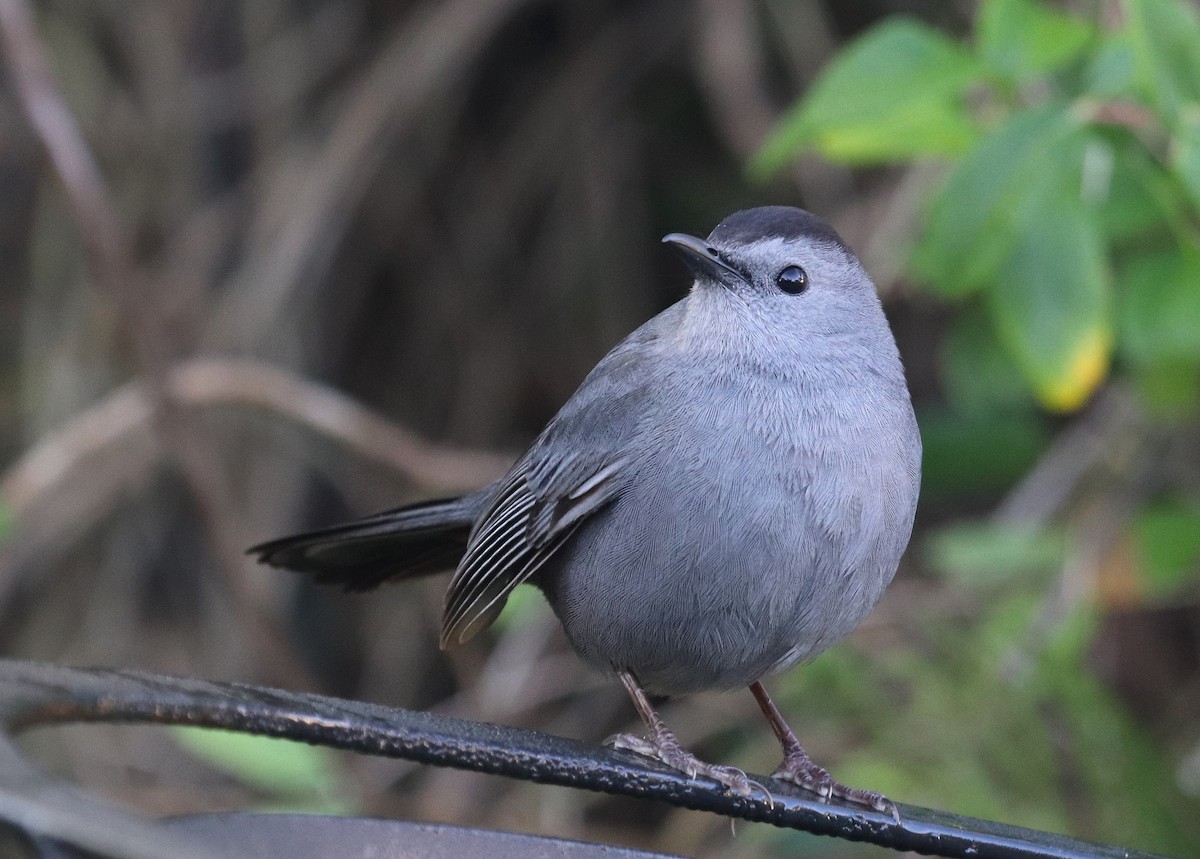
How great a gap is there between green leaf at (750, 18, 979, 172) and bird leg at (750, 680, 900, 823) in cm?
127

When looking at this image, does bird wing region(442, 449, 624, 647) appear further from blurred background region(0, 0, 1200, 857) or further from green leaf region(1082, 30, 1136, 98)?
green leaf region(1082, 30, 1136, 98)

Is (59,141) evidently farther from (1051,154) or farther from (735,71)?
(1051,154)

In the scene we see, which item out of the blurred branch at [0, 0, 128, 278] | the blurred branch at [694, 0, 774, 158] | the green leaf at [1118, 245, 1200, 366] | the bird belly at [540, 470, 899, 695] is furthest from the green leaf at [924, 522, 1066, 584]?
the blurred branch at [0, 0, 128, 278]

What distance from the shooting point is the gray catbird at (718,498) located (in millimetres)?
2805

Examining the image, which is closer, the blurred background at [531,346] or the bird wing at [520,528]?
the bird wing at [520,528]

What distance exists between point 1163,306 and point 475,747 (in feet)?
7.33

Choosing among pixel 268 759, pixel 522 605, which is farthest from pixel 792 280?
pixel 268 759

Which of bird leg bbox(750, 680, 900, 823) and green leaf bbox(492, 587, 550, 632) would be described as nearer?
bird leg bbox(750, 680, 900, 823)

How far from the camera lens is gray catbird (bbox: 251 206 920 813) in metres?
2.80

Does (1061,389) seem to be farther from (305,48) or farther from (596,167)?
(305,48)

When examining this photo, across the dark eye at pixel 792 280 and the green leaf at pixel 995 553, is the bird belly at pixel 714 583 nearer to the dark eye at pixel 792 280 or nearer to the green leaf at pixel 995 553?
the dark eye at pixel 792 280

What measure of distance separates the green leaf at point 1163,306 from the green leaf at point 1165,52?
51cm

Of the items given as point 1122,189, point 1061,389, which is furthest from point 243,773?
point 1122,189

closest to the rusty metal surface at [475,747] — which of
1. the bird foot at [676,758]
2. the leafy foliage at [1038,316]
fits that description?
the bird foot at [676,758]
